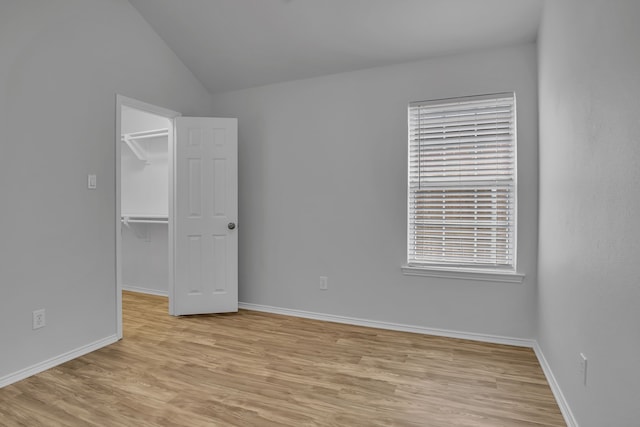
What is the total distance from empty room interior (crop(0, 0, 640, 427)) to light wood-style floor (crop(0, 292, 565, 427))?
0.02m

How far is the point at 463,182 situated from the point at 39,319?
3.40 m

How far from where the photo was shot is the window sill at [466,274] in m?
2.86

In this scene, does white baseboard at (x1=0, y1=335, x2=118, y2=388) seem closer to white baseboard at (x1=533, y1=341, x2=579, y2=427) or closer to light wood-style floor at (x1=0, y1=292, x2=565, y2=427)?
light wood-style floor at (x1=0, y1=292, x2=565, y2=427)

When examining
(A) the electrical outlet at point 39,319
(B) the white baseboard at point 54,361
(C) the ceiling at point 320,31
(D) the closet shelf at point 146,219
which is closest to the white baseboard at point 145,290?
(D) the closet shelf at point 146,219

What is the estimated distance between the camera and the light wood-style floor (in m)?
1.91

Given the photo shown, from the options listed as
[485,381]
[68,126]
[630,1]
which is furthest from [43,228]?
[630,1]

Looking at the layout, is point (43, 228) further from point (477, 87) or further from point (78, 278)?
point (477, 87)

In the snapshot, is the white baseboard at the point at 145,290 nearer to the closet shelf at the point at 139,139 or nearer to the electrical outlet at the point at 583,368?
the closet shelf at the point at 139,139

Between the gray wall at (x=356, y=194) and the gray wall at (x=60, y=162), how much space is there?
1.32 meters

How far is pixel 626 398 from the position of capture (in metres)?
1.22

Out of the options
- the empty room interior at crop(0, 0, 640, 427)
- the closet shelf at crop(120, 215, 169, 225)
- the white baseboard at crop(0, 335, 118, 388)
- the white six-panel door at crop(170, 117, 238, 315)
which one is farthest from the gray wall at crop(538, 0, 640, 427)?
the closet shelf at crop(120, 215, 169, 225)

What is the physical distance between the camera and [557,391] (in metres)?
2.06

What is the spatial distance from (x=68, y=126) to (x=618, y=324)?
3.43 meters

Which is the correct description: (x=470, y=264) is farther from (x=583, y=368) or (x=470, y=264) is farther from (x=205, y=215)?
(x=205, y=215)
